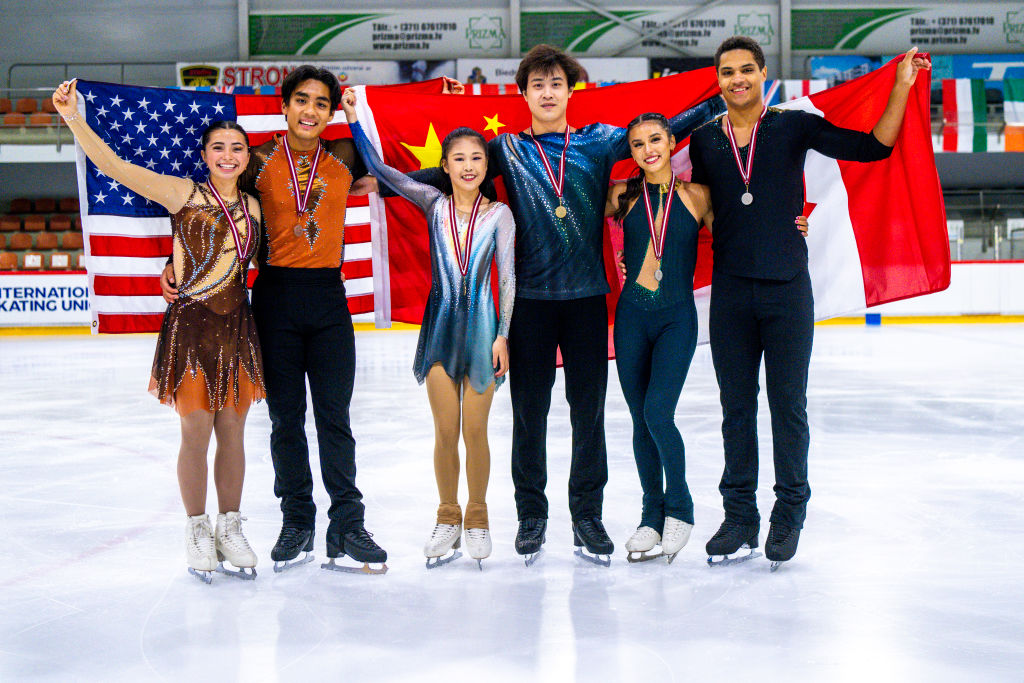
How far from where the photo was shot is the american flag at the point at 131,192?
3234 mm

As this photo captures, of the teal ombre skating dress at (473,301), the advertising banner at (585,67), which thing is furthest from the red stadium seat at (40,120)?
the teal ombre skating dress at (473,301)

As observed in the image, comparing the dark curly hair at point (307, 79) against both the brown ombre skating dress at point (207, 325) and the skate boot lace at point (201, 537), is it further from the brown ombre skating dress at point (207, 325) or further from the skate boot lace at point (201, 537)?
the skate boot lace at point (201, 537)

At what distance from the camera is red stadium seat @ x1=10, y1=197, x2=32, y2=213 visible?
1711cm

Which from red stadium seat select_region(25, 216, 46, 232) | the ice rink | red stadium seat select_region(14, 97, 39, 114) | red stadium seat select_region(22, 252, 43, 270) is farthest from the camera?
red stadium seat select_region(14, 97, 39, 114)

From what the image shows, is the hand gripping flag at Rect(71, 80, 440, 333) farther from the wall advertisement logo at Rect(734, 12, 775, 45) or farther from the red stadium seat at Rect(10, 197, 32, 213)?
the wall advertisement logo at Rect(734, 12, 775, 45)

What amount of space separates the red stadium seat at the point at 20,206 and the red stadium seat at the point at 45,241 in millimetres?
1752

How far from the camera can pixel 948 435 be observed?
16.3 ft

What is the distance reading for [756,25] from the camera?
58.1ft

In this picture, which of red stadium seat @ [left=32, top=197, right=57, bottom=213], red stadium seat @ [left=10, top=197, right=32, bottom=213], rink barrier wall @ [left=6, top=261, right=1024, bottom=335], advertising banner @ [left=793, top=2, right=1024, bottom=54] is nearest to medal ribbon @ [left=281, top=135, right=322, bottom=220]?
rink barrier wall @ [left=6, top=261, right=1024, bottom=335]

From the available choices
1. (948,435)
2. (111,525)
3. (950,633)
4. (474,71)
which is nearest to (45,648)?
(111,525)

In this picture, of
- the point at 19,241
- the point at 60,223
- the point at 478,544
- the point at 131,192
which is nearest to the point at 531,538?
the point at 478,544

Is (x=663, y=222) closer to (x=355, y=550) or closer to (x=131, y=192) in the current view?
(x=355, y=550)

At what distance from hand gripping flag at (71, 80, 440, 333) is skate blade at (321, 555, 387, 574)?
43.1 inches

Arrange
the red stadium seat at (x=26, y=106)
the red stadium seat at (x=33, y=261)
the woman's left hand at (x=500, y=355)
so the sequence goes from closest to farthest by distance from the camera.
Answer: the woman's left hand at (x=500, y=355)
the red stadium seat at (x=33, y=261)
the red stadium seat at (x=26, y=106)
